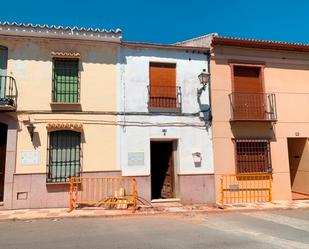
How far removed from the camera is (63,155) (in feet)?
37.4

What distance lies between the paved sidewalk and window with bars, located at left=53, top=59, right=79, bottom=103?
13.0 ft

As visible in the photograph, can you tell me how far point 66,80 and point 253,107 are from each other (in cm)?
755

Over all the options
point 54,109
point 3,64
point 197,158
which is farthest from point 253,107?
point 3,64

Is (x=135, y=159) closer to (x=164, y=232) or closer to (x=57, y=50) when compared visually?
(x=164, y=232)

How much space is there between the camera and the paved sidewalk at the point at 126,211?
31.8 ft

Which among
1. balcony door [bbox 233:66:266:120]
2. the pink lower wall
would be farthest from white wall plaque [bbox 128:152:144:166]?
balcony door [bbox 233:66:266:120]

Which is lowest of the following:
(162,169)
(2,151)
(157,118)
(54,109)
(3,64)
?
(162,169)

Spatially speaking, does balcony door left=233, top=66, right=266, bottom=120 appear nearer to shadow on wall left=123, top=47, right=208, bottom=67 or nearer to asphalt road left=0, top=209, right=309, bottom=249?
shadow on wall left=123, top=47, right=208, bottom=67

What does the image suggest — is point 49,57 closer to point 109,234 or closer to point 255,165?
point 109,234

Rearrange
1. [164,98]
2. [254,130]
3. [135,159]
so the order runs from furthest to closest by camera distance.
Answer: [254,130]
[164,98]
[135,159]

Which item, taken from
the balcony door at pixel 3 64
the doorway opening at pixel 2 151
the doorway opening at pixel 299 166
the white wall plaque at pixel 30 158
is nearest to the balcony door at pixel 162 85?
the white wall plaque at pixel 30 158

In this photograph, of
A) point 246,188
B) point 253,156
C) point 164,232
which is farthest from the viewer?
point 253,156

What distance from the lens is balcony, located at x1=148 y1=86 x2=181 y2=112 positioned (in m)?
12.3

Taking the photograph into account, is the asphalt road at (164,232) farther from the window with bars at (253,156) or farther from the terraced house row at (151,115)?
the window with bars at (253,156)
